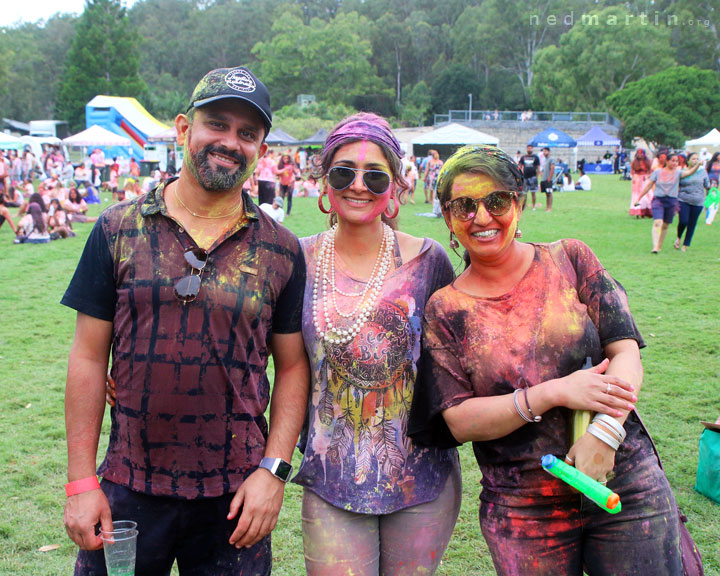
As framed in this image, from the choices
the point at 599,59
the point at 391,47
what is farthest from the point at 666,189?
the point at 391,47

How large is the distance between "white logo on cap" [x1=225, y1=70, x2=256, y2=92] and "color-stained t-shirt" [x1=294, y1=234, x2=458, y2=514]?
83cm

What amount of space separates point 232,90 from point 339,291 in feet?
2.77

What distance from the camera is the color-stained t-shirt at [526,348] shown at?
6.97 feet

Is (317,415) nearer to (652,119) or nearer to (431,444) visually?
(431,444)

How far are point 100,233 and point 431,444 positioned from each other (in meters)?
1.42

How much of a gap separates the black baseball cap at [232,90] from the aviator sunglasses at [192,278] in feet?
1.74

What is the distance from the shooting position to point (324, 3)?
119 metres

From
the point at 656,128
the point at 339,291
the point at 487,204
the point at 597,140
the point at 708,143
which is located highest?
the point at 656,128

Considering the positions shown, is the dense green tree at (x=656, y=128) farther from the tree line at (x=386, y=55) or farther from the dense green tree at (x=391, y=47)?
the dense green tree at (x=391, y=47)

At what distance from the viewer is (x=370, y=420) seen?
241 cm

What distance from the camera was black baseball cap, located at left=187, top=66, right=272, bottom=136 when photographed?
222 centimetres
